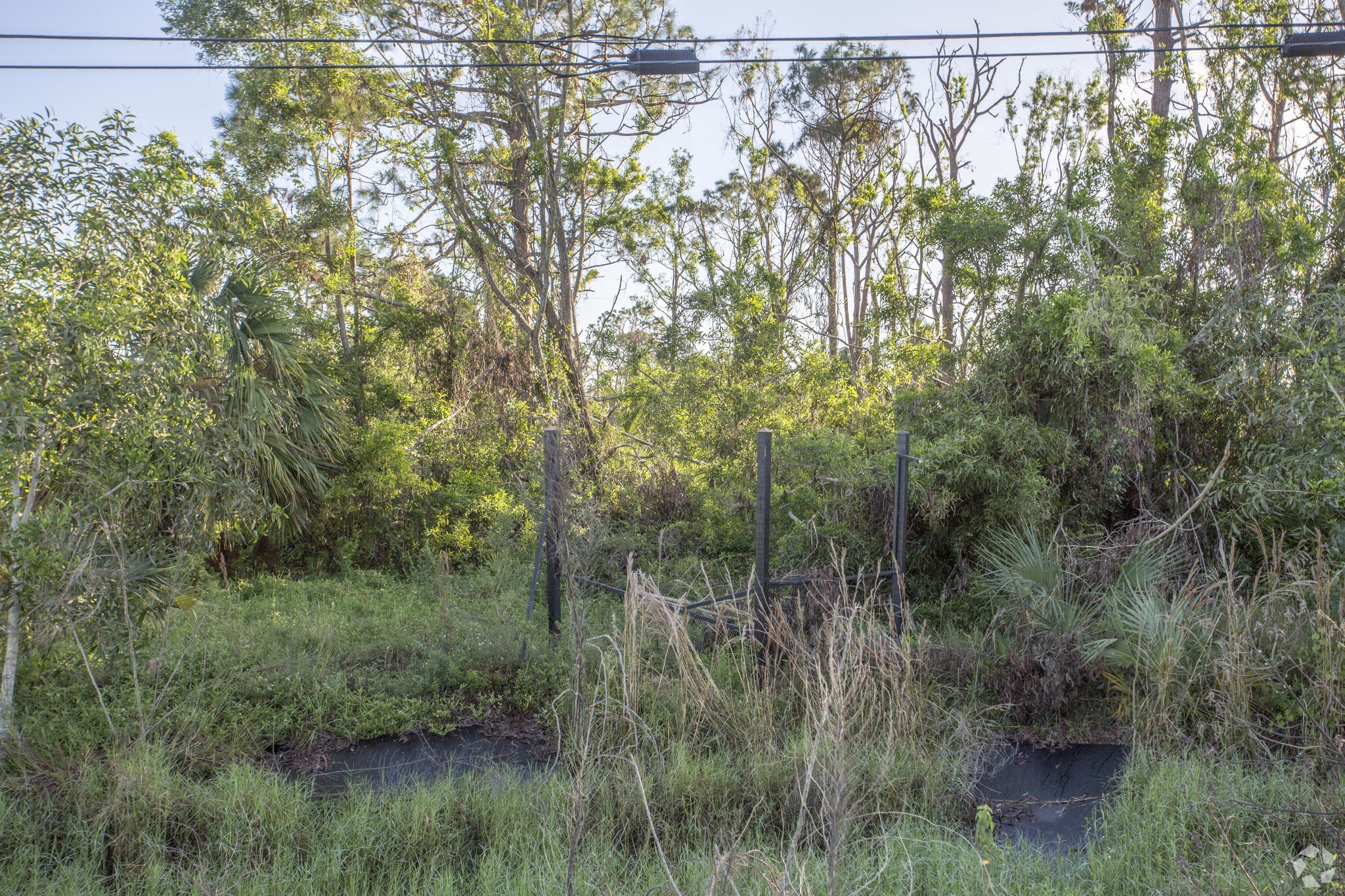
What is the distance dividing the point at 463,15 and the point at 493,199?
2.60 metres

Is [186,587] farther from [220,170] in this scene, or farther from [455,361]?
[220,170]

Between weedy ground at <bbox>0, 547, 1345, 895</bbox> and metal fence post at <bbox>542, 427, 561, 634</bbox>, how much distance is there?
0.72 m

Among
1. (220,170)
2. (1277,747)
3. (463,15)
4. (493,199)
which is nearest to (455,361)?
(493,199)

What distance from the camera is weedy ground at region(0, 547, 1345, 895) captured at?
3.40 meters

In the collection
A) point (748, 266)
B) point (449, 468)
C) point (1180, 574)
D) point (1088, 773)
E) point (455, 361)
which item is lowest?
point (1088, 773)

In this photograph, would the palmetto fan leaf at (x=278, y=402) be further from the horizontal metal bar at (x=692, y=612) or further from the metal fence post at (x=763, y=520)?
the metal fence post at (x=763, y=520)

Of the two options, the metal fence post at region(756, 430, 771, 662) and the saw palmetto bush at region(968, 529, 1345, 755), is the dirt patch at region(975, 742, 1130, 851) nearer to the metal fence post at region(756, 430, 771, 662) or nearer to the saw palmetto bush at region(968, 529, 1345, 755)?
the saw palmetto bush at region(968, 529, 1345, 755)

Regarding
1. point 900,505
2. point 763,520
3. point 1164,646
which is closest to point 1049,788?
point 1164,646

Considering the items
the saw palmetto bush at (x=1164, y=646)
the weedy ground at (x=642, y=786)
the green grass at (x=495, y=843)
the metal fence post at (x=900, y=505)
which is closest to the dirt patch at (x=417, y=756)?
the weedy ground at (x=642, y=786)

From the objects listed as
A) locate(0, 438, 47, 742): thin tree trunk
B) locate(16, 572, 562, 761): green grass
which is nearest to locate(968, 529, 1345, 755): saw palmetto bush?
locate(16, 572, 562, 761): green grass

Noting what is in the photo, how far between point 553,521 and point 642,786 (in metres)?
4.55

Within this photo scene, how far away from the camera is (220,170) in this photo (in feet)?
35.9

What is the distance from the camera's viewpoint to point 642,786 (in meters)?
2.38

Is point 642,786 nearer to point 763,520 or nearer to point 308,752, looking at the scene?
point 763,520
